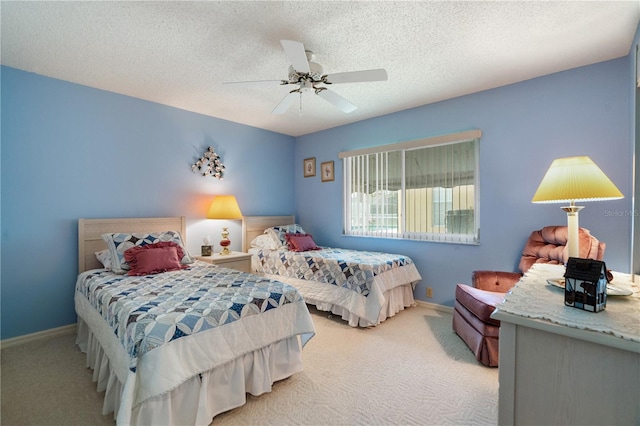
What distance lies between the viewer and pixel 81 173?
305 centimetres

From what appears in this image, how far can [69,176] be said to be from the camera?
2.97 m

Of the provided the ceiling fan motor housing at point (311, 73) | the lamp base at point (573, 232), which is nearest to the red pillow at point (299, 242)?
the ceiling fan motor housing at point (311, 73)

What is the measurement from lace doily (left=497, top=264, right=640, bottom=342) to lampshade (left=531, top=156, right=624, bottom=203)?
0.45 m

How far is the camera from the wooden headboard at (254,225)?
174 inches

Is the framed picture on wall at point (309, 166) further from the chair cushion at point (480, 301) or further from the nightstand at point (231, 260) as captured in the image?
the chair cushion at point (480, 301)

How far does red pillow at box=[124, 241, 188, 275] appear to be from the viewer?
264 centimetres

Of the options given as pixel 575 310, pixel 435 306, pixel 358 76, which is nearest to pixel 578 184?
pixel 575 310

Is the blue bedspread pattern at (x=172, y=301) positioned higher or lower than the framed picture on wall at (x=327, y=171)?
lower

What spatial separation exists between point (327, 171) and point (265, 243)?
1.56 m

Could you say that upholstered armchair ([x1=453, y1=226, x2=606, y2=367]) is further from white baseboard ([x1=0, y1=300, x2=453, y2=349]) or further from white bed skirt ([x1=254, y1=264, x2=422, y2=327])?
white baseboard ([x1=0, y1=300, x2=453, y2=349])

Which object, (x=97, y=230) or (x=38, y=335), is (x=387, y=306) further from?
(x=38, y=335)

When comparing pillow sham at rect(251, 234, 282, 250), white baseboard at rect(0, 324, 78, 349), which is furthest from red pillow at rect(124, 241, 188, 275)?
pillow sham at rect(251, 234, 282, 250)

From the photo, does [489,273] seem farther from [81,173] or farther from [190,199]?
[81,173]

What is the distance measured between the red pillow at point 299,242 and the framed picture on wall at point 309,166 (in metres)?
1.25
